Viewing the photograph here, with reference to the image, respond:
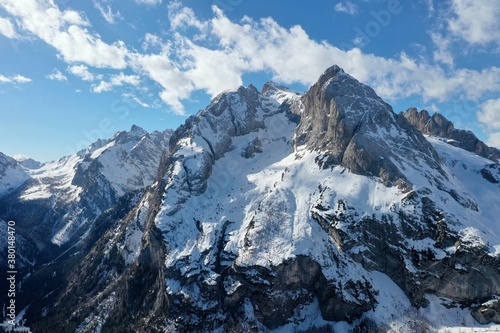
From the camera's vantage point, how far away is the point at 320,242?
108062mm

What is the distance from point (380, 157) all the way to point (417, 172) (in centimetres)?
1265

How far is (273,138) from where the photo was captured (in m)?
183

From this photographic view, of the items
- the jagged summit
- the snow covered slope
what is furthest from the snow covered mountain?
the jagged summit

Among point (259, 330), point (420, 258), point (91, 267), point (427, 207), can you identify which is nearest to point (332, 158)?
point (427, 207)

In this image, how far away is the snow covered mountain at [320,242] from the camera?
94250 mm

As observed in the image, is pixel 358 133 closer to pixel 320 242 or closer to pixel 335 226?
pixel 335 226

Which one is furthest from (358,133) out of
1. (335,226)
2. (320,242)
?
(320,242)

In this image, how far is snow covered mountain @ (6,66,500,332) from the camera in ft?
309

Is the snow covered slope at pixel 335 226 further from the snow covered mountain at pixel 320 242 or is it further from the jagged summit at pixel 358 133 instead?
the jagged summit at pixel 358 133

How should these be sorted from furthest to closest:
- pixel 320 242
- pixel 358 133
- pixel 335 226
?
1. pixel 358 133
2. pixel 335 226
3. pixel 320 242

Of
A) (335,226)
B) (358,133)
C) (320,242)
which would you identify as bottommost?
(320,242)

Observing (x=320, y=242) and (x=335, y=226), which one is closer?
(x=320, y=242)

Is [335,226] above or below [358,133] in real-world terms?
below

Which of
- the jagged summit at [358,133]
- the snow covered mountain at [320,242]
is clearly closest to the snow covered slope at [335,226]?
the snow covered mountain at [320,242]
